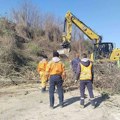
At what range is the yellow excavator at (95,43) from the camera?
26.0 metres

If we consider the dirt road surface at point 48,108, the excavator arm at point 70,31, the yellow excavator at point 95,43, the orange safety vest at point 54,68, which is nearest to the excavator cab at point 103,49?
the yellow excavator at point 95,43

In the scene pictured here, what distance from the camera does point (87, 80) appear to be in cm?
1149

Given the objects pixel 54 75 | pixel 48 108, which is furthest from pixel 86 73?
pixel 48 108

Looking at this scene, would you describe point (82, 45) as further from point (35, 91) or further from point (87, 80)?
point (87, 80)

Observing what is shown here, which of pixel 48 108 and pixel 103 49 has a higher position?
pixel 103 49

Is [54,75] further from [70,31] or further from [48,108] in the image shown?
[70,31]

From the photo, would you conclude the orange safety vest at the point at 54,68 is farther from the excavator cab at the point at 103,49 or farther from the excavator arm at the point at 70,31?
the excavator arm at the point at 70,31

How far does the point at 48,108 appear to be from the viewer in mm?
11539

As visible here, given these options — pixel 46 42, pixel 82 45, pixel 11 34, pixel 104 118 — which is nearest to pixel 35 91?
pixel 104 118

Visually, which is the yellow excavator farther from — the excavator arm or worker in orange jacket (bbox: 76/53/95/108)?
worker in orange jacket (bbox: 76/53/95/108)

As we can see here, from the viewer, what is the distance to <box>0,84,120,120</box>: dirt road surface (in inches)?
411

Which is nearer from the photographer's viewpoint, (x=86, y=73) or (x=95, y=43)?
(x=86, y=73)

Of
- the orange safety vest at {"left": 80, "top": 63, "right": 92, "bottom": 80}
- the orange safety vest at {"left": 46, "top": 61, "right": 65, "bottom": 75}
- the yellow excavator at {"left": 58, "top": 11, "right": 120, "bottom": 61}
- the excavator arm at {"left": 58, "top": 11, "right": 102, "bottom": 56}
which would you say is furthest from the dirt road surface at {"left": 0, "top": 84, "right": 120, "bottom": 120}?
the excavator arm at {"left": 58, "top": 11, "right": 102, "bottom": 56}

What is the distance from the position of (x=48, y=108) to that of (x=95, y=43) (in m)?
16.7
